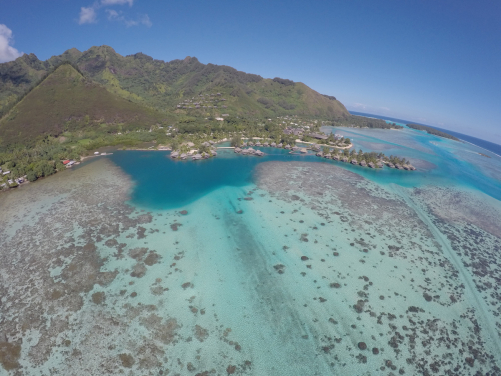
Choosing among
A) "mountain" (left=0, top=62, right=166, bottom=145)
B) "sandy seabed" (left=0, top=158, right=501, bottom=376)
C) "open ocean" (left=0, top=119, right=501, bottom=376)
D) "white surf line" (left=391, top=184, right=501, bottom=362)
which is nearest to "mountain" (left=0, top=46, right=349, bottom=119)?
"mountain" (left=0, top=62, right=166, bottom=145)

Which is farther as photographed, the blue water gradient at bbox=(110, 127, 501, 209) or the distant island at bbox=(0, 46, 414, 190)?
the distant island at bbox=(0, 46, 414, 190)

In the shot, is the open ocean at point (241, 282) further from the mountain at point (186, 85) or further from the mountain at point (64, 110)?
the mountain at point (186, 85)

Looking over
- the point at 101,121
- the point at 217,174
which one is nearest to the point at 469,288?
the point at 217,174

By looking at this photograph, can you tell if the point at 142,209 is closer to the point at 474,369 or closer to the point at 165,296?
the point at 165,296

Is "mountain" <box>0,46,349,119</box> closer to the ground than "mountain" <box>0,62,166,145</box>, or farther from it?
farther from it

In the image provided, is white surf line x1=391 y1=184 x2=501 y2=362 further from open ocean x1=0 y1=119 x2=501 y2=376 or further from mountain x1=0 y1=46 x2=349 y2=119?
mountain x1=0 y1=46 x2=349 y2=119

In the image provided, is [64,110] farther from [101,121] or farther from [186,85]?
[186,85]
